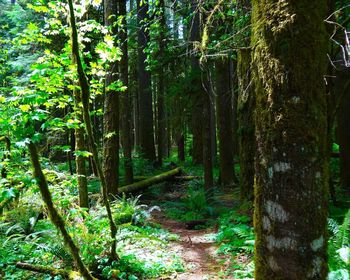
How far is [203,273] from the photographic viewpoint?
535cm

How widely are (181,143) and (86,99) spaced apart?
19.0 metres

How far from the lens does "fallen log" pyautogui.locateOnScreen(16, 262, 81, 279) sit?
463 cm

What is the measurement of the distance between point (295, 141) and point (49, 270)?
413 centimetres

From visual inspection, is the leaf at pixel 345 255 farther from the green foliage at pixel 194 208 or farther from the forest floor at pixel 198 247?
the green foliage at pixel 194 208

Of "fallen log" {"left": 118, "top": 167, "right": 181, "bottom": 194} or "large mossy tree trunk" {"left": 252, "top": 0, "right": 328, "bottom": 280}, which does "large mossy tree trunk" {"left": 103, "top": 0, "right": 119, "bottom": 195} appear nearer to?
"fallen log" {"left": 118, "top": 167, "right": 181, "bottom": 194}

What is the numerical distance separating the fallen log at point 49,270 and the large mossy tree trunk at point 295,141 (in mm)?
3228

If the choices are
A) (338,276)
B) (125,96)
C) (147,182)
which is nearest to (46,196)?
(338,276)

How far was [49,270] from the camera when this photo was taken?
4789 millimetres

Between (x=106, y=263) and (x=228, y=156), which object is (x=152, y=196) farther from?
(x=106, y=263)

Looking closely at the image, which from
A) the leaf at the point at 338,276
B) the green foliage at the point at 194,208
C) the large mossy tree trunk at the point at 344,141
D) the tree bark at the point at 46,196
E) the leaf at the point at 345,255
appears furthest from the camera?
the large mossy tree trunk at the point at 344,141

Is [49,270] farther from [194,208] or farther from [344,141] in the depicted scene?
[344,141]

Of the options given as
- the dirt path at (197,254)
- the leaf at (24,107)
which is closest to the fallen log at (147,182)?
the dirt path at (197,254)

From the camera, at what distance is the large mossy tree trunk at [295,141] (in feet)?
7.17

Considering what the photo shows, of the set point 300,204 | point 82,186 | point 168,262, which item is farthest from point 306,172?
point 82,186
